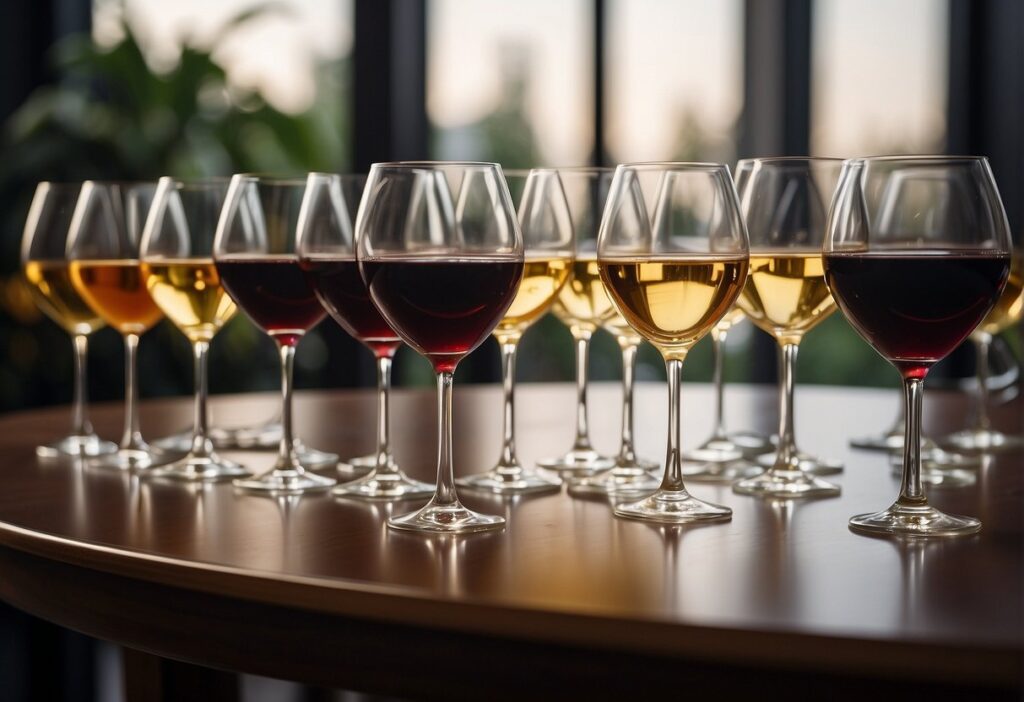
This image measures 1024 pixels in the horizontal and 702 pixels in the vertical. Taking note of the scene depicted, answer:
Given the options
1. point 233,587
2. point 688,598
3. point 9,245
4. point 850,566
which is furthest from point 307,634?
point 9,245

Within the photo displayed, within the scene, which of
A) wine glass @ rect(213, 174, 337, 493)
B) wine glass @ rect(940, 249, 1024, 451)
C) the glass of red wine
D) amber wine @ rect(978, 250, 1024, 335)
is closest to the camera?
the glass of red wine

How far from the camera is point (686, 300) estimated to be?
3.52ft

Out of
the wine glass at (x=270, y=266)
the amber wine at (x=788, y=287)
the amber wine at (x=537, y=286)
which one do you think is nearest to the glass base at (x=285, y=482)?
the wine glass at (x=270, y=266)

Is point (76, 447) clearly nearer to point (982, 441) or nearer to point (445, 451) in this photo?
point (445, 451)

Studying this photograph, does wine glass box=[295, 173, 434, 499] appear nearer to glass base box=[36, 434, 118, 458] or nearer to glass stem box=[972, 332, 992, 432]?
glass base box=[36, 434, 118, 458]

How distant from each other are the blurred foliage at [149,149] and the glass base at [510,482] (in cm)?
355

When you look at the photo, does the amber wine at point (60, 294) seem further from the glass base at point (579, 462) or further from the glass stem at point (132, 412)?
the glass base at point (579, 462)

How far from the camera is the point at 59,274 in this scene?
5.13 feet

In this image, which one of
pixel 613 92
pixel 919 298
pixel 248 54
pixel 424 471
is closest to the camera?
pixel 919 298

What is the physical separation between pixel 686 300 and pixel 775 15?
3628 mm

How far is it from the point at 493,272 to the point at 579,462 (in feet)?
1.28

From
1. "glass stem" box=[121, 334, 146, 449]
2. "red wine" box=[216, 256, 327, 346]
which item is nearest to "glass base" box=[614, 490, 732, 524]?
"red wine" box=[216, 256, 327, 346]

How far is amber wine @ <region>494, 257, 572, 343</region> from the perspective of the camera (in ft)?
4.14

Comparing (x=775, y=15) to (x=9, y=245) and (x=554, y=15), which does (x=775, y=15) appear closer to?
(x=554, y=15)
